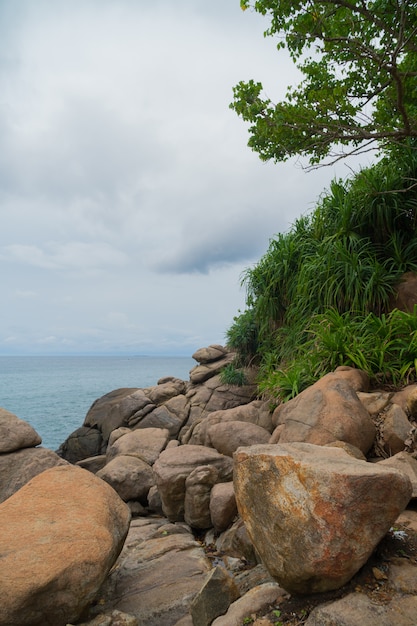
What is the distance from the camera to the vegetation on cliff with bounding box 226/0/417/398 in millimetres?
7043

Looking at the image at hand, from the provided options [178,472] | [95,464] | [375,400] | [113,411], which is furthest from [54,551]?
[113,411]

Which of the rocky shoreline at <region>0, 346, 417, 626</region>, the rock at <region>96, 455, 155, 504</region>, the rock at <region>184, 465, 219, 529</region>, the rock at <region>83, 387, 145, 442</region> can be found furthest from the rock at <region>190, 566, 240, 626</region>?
the rock at <region>83, 387, 145, 442</region>

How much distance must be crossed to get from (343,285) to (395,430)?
371 centimetres

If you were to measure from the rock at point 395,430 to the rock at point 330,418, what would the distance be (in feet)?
0.53

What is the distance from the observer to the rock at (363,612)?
2621mm

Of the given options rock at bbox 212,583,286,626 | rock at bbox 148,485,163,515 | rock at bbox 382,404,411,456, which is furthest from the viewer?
rock at bbox 148,485,163,515

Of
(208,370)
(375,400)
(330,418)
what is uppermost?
(208,370)

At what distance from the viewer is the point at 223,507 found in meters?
5.70

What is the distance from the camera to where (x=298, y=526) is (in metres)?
2.99

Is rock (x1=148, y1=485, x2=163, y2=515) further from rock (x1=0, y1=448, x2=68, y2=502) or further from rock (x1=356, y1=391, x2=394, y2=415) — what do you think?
rock (x1=356, y1=391, x2=394, y2=415)

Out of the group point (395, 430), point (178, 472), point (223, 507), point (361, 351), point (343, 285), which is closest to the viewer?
point (395, 430)

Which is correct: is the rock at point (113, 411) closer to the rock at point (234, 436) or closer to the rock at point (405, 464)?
the rock at point (234, 436)

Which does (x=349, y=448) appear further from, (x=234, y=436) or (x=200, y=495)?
(x=234, y=436)

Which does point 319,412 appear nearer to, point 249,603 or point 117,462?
point 249,603
